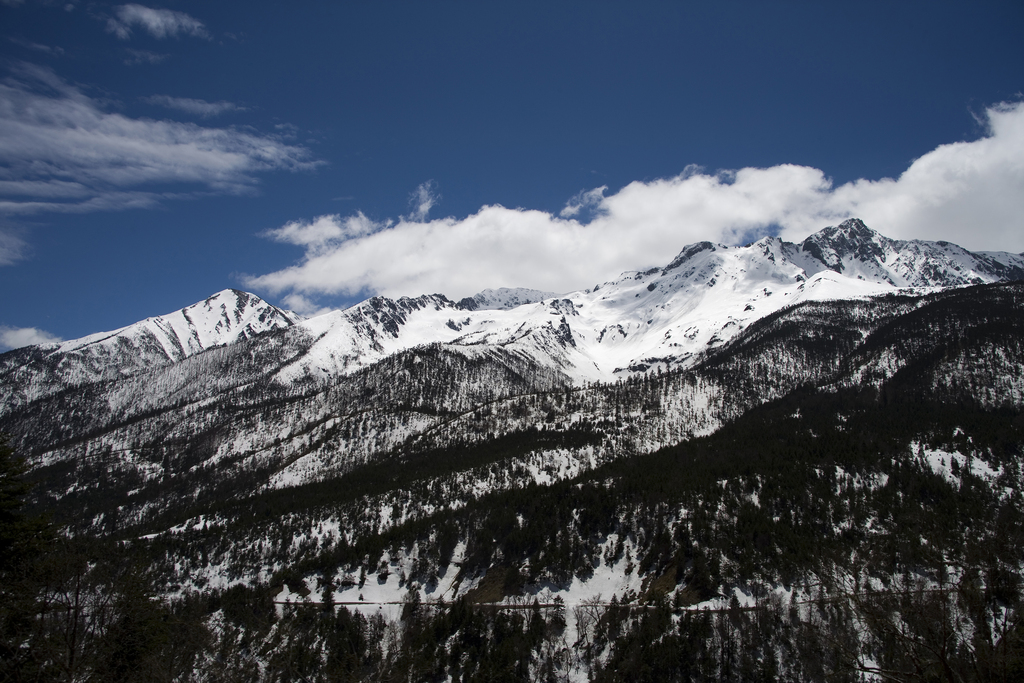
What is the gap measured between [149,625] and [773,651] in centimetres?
6202

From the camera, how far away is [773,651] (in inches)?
2272

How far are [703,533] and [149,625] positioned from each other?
7286cm

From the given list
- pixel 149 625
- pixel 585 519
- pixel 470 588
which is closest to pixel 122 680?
pixel 149 625

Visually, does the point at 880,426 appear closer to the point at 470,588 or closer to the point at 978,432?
the point at 978,432

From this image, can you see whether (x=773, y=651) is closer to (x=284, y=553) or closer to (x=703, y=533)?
(x=703, y=533)

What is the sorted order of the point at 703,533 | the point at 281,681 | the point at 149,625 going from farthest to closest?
the point at 703,533 → the point at 281,681 → the point at 149,625

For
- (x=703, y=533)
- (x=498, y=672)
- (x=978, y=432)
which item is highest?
(x=978, y=432)

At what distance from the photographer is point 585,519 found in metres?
92.4

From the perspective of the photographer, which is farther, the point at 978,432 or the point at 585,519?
the point at 978,432

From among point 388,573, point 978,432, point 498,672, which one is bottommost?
point 498,672

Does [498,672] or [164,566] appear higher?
[164,566]

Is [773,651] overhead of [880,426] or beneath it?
beneath

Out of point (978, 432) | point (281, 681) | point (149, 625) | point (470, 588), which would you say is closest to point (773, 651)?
point (470, 588)

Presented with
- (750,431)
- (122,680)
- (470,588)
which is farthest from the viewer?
(750,431)
